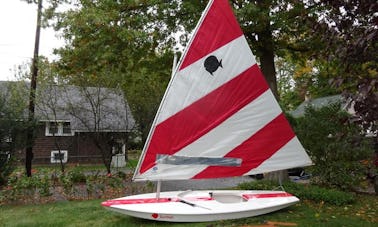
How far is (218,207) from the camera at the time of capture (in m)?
6.52

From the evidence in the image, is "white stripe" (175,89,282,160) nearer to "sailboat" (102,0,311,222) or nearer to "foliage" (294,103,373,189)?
"sailboat" (102,0,311,222)

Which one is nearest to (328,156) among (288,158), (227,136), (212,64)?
(288,158)

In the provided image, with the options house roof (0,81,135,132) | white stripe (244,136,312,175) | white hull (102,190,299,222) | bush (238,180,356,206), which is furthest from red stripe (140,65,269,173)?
house roof (0,81,135,132)

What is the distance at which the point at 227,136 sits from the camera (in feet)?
21.2

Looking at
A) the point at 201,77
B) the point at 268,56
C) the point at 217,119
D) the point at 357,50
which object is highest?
the point at 268,56

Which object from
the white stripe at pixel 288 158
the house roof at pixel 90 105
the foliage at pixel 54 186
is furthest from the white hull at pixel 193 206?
the house roof at pixel 90 105

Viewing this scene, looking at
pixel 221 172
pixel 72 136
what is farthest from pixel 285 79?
pixel 221 172

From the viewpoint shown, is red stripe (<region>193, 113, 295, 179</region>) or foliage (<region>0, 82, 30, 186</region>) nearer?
red stripe (<region>193, 113, 295, 179</region>)

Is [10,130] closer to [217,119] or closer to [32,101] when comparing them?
[32,101]

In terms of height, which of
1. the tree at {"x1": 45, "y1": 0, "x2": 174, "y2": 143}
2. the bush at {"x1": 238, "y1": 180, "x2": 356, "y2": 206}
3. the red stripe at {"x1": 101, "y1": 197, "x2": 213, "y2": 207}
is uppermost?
the tree at {"x1": 45, "y1": 0, "x2": 174, "y2": 143}

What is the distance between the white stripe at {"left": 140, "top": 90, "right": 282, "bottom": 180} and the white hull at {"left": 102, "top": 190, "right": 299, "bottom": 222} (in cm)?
60

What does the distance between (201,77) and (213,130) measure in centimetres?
92

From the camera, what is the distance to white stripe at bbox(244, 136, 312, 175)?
6.77 meters

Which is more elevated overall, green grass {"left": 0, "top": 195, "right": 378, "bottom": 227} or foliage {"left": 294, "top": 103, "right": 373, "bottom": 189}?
foliage {"left": 294, "top": 103, "right": 373, "bottom": 189}
